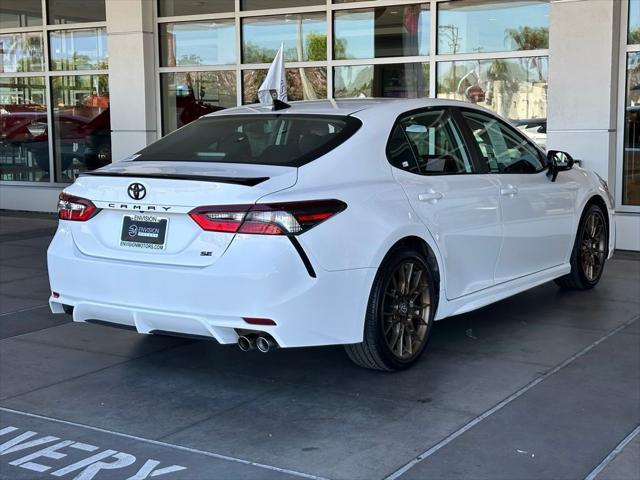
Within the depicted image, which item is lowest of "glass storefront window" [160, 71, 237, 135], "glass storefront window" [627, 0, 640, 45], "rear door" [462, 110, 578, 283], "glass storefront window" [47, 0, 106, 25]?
"rear door" [462, 110, 578, 283]

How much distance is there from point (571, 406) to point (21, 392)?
10.3 ft

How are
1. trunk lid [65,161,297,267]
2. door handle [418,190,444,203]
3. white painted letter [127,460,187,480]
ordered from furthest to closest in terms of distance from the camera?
1. door handle [418,190,444,203]
2. trunk lid [65,161,297,267]
3. white painted letter [127,460,187,480]

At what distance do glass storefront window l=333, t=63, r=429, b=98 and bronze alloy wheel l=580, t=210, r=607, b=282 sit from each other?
14.3 feet

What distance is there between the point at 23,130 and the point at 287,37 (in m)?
5.37

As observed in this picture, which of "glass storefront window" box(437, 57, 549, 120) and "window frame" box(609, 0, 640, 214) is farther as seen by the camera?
"glass storefront window" box(437, 57, 549, 120)

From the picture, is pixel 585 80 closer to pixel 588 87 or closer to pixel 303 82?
pixel 588 87

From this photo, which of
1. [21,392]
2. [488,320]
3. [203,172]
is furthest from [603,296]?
[21,392]

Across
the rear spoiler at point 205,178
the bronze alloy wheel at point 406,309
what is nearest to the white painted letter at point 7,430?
the rear spoiler at point 205,178

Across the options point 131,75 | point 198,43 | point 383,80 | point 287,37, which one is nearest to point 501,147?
point 383,80

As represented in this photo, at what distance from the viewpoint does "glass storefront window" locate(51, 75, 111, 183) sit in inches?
567

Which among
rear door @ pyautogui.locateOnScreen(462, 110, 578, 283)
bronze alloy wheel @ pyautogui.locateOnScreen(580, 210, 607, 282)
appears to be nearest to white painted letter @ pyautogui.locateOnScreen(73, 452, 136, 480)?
rear door @ pyautogui.locateOnScreen(462, 110, 578, 283)

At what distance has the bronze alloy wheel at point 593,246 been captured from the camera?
7.64 m

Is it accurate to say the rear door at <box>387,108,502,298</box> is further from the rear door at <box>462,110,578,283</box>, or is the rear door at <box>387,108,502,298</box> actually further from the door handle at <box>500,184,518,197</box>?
the rear door at <box>462,110,578,283</box>

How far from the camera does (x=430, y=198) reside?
554 centimetres
